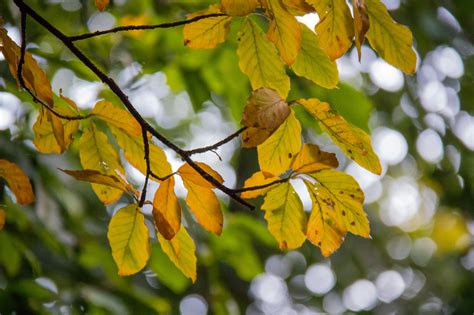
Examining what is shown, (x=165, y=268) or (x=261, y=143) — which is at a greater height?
(x=261, y=143)

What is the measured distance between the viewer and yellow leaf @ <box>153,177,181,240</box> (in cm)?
59

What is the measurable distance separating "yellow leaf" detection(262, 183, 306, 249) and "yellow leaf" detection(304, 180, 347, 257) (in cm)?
1

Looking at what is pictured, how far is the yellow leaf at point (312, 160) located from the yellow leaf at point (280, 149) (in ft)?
0.09

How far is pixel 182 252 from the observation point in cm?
66

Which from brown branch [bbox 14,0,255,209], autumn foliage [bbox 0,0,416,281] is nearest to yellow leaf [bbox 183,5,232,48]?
autumn foliage [bbox 0,0,416,281]

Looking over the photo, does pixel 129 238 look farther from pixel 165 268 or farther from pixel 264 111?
pixel 165 268

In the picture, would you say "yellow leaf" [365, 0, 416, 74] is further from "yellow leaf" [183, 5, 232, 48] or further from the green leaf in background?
the green leaf in background

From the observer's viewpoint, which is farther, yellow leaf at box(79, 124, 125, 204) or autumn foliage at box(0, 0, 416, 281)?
yellow leaf at box(79, 124, 125, 204)

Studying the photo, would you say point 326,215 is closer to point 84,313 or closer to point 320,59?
point 320,59

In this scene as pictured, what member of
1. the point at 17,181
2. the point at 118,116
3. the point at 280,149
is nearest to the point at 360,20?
the point at 280,149

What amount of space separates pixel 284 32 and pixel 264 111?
110mm

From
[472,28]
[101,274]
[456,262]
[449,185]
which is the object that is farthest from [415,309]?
[101,274]

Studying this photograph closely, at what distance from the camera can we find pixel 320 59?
0.65 metres

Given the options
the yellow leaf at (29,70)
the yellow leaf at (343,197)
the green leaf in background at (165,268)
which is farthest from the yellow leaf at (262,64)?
the green leaf in background at (165,268)
